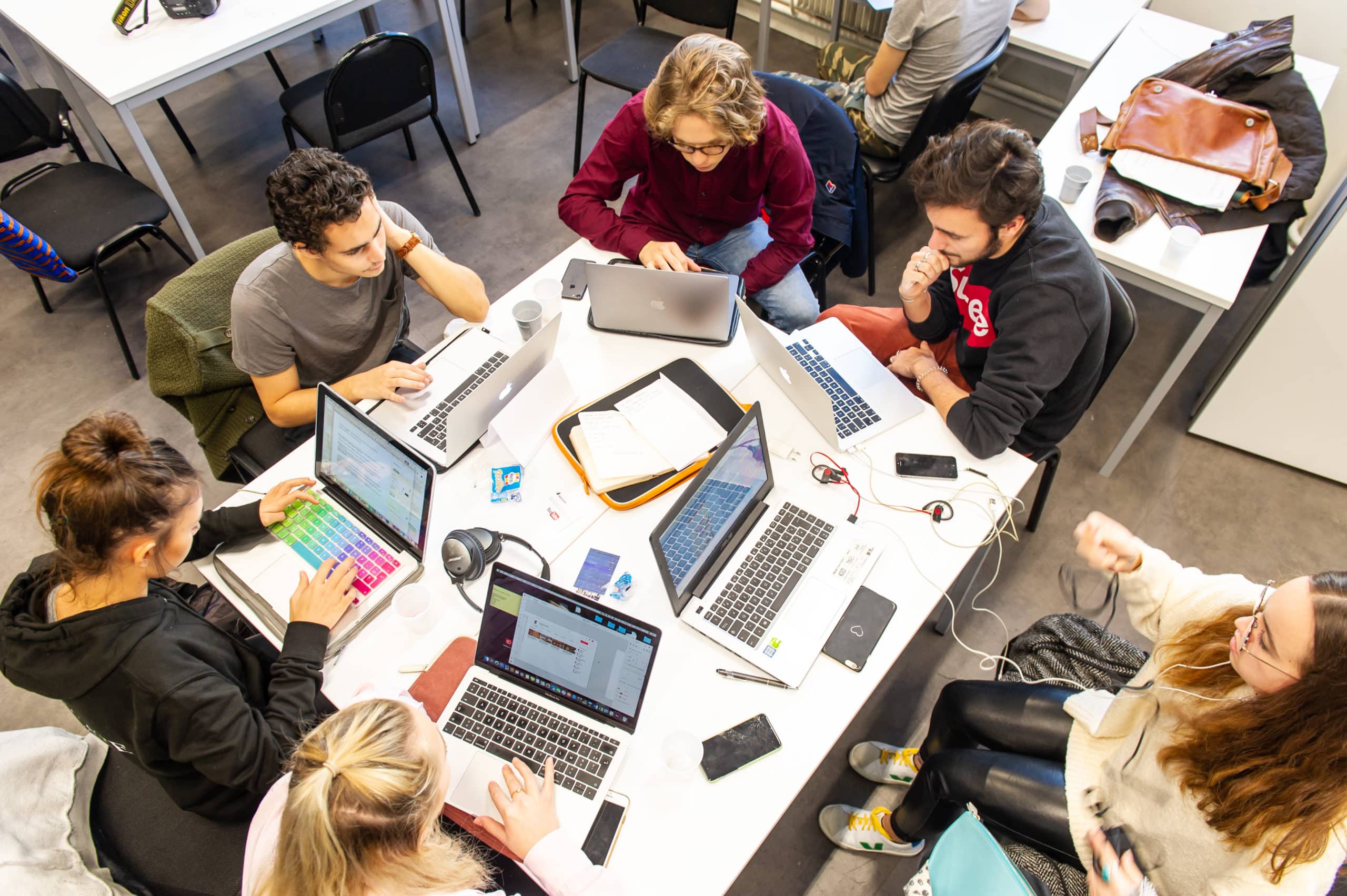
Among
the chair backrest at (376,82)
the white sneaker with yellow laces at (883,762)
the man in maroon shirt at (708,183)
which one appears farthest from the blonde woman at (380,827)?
the chair backrest at (376,82)

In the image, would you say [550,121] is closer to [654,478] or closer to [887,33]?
[887,33]

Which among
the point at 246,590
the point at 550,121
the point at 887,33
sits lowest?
the point at 550,121

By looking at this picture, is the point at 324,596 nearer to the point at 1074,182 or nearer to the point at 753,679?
the point at 753,679

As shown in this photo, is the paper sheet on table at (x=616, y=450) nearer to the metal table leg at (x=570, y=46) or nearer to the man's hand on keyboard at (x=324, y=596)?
the man's hand on keyboard at (x=324, y=596)

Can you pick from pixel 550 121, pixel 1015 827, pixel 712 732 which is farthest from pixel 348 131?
pixel 1015 827

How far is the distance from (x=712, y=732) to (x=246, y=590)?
1.05 metres

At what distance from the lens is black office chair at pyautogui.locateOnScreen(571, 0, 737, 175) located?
10.7 feet

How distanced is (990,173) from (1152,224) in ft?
3.39

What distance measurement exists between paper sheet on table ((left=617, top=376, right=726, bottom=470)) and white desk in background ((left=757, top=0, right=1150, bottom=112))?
6.63 ft

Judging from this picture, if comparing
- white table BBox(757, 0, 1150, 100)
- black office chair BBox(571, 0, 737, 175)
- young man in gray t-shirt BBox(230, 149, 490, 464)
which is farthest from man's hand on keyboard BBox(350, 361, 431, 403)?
white table BBox(757, 0, 1150, 100)

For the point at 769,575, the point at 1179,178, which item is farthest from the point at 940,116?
the point at 769,575

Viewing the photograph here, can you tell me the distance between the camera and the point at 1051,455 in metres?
2.26

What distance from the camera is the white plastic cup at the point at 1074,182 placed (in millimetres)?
2447

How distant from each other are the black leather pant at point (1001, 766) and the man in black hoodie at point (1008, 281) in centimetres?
57
